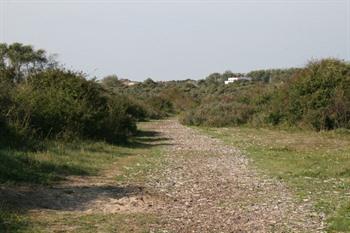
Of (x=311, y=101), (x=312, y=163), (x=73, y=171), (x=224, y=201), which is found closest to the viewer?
(x=224, y=201)

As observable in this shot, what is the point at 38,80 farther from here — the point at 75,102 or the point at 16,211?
the point at 16,211

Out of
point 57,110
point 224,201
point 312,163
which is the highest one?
point 57,110

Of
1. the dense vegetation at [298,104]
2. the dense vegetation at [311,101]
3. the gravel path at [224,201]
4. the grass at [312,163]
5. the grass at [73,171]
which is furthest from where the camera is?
the dense vegetation at [298,104]

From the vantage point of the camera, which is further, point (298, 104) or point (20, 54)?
point (20, 54)

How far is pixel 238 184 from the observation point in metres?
13.6

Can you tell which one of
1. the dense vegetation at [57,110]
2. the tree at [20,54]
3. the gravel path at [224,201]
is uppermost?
the tree at [20,54]

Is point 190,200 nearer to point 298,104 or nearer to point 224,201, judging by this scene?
point 224,201

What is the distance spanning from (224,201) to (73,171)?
511 cm

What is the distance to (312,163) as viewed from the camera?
17125 mm

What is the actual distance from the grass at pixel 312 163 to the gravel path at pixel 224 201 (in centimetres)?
41

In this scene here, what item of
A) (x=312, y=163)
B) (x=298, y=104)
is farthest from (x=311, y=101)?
(x=312, y=163)

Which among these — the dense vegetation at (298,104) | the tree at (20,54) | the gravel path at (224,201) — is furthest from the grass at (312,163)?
the tree at (20,54)

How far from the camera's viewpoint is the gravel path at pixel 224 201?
9148mm

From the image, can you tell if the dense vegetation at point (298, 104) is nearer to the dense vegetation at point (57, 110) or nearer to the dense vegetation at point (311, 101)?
the dense vegetation at point (311, 101)
